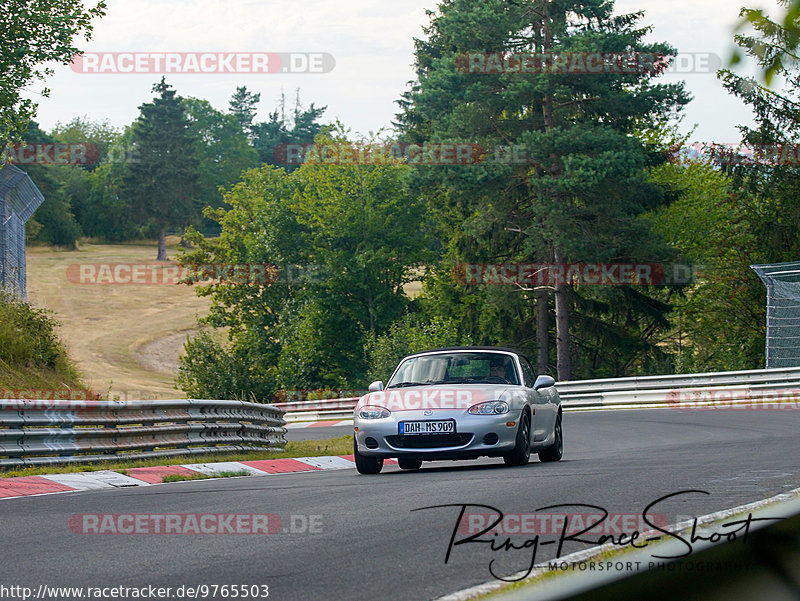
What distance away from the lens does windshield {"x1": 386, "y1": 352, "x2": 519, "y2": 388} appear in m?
12.5

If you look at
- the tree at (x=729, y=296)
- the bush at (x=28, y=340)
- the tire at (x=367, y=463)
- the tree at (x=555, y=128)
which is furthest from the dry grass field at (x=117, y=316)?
the tire at (x=367, y=463)

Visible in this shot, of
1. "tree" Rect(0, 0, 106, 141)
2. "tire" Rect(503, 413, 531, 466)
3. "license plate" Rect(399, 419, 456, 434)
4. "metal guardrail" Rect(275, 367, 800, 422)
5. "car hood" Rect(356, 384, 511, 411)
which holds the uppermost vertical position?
"tree" Rect(0, 0, 106, 141)

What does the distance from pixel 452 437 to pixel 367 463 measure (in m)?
1.16

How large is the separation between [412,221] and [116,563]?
54.0m

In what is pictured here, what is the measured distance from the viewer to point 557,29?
137ft

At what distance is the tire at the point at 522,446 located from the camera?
38.2 feet

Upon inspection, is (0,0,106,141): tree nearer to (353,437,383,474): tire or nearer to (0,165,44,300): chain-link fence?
(0,165,44,300): chain-link fence

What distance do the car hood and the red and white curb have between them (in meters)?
1.93

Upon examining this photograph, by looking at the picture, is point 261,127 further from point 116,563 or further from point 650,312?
point 116,563

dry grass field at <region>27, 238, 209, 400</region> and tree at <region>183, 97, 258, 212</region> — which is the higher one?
tree at <region>183, 97, 258, 212</region>

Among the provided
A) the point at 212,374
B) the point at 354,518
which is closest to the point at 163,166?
the point at 212,374

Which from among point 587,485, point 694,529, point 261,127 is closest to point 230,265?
point 587,485

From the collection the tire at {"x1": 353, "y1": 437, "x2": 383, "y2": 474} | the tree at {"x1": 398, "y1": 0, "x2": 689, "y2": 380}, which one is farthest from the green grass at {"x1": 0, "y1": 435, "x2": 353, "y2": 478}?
the tree at {"x1": 398, "y1": 0, "x2": 689, "y2": 380}

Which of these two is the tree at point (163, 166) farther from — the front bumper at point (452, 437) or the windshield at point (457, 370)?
the front bumper at point (452, 437)
